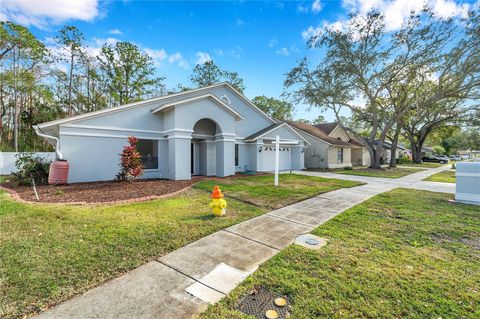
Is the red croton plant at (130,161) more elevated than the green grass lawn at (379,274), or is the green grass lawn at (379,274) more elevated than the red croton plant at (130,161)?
the red croton plant at (130,161)

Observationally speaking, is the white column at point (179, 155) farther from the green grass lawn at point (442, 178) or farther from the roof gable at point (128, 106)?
the green grass lawn at point (442, 178)

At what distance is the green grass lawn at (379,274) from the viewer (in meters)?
2.57

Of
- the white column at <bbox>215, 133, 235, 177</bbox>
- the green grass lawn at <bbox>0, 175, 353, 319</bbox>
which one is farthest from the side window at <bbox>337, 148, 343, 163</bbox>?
the green grass lawn at <bbox>0, 175, 353, 319</bbox>

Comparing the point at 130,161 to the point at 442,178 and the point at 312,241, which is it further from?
the point at 442,178

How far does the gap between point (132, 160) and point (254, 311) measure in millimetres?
9129

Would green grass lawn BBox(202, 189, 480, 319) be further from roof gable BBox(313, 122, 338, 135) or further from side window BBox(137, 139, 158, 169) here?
roof gable BBox(313, 122, 338, 135)

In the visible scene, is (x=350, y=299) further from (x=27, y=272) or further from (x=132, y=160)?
(x=132, y=160)

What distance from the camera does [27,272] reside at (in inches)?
123

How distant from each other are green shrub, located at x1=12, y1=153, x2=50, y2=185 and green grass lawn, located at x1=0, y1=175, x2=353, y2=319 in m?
2.87

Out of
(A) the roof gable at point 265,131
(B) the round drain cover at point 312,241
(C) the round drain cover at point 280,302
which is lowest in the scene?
(C) the round drain cover at point 280,302

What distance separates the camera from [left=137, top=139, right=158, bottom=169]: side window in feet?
39.4

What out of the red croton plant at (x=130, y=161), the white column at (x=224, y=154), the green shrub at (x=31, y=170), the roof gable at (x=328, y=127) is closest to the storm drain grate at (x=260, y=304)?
the red croton plant at (x=130, y=161)

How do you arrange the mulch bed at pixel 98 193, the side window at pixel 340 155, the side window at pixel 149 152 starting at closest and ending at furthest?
the mulch bed at pixel 98 193 → the side window at pixel 149 152 → the side window at pixel 340 155

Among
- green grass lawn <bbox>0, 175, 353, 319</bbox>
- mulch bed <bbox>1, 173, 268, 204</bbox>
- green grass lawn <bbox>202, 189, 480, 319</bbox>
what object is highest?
mulch bed <bbox>1, 173, 268, 204</bbox>
